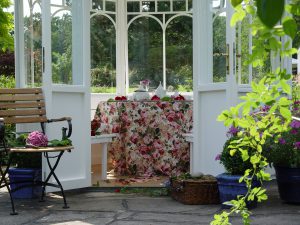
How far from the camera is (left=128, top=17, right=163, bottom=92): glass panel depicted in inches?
301

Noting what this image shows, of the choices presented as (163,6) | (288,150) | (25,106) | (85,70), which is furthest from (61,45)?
(163,6)

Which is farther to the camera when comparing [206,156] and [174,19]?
[174,19]

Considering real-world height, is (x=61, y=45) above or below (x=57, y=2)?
below

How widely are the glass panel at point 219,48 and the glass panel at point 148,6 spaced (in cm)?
279

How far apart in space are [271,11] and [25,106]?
438 centimetres

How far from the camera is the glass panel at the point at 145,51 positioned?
25.1ft

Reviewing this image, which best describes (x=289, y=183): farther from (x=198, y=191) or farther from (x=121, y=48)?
(x=121, y=48)

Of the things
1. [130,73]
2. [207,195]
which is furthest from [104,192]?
[130,73]

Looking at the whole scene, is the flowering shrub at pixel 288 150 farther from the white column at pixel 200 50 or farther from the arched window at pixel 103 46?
the arched window at pixel 103 46

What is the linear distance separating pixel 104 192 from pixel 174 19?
3.24 meters

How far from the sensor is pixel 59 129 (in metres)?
4.89

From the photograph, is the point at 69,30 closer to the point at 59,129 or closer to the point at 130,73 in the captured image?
the point at 59,129

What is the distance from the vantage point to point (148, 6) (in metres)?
7.67

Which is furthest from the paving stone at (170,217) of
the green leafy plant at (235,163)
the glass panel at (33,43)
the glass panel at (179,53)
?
the glass panel at (179,53)
